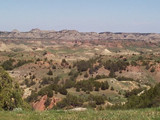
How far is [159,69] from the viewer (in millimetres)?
75375

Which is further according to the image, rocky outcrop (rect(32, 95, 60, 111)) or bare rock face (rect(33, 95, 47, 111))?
bare rock face (rect(33, 95, 47, 111))

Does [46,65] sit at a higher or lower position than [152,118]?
lower

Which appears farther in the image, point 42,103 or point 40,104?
point 42,103

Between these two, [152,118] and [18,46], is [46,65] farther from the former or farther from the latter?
[18,46]

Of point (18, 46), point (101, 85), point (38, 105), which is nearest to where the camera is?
point (38, 105)

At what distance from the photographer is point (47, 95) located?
41.5 meters

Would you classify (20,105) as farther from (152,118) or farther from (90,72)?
(90,72)

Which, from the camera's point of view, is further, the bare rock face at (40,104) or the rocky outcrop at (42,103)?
the bare rock face at (40,104)

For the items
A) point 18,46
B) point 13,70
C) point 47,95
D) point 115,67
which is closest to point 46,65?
point 13,70

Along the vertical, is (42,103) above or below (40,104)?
above

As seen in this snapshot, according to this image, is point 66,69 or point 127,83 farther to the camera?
point 66,69

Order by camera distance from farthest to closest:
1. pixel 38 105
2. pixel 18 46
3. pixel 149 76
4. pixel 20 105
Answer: pixel 18 46, pixel 149 76, pixel 38 105, pixel 20 105

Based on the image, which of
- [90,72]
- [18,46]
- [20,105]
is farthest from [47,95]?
[18,46]

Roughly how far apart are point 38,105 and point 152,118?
3040cm
